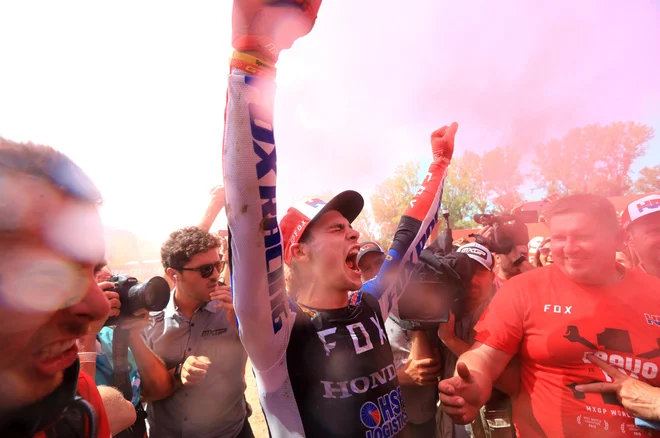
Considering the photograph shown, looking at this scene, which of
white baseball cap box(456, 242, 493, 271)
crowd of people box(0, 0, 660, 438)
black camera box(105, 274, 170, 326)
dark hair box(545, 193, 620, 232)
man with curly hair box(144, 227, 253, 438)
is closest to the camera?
crowd of people box(0, 0, 660, 438)

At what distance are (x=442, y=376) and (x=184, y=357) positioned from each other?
234 centimetres

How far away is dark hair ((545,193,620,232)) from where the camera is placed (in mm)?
2266

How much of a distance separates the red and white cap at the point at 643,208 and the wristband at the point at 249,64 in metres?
3.59

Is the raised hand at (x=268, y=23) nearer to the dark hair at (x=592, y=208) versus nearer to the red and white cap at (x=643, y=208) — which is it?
the dark hair at (x=592, y=208)

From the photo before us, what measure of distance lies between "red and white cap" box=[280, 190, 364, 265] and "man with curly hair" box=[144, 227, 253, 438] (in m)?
0.81

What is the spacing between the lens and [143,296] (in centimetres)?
207

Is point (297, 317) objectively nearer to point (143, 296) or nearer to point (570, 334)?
point (143, 296)

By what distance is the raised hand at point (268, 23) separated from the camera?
108 cm

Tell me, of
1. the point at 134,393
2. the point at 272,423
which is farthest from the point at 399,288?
the point at 134,393

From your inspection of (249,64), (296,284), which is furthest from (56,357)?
(296,284)

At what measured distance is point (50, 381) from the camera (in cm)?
92

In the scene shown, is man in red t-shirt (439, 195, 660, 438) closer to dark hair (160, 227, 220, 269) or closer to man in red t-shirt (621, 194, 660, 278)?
man in red t-shirt (621, 194, 660, 278)

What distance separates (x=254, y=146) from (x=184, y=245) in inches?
84.6

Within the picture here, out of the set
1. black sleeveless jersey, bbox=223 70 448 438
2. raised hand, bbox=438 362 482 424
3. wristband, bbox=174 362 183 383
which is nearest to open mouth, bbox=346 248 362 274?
black sleeveless jersey, bbox=223 70 448 438
